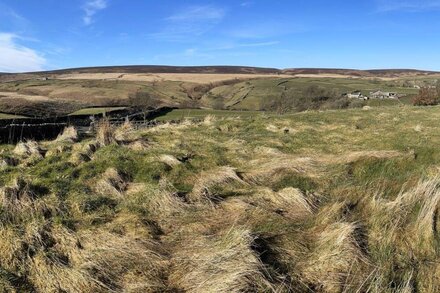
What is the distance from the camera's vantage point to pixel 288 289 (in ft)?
16.0

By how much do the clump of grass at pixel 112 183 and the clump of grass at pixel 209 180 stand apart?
1.36 m

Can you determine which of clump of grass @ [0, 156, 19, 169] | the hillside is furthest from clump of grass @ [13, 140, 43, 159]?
the hillside

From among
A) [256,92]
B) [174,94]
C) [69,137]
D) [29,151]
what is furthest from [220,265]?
[174,94]

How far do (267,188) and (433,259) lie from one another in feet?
10.6

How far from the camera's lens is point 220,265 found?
5230 mm

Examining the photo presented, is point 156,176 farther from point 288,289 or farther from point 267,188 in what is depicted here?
point 288,289

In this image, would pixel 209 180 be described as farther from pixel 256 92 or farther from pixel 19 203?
pixel 256 92

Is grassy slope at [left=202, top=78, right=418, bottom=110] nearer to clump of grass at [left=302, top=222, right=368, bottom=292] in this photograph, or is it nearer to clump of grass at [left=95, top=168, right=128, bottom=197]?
clump of grass at [left=95, top=168, right=128, bottom=197]

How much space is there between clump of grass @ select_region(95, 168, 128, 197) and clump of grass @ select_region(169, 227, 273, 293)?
2.40 meters

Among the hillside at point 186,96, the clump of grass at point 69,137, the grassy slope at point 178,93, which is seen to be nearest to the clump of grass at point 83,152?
the clump of grass at point 69,137

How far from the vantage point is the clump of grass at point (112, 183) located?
25.8ft

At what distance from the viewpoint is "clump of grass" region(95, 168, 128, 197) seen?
7867mm

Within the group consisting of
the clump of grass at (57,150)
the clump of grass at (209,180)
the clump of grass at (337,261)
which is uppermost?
the clump of grass at (57,150)

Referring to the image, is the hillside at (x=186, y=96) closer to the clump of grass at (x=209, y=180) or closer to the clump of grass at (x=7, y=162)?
the clump of grass at (x=209, y=180)
